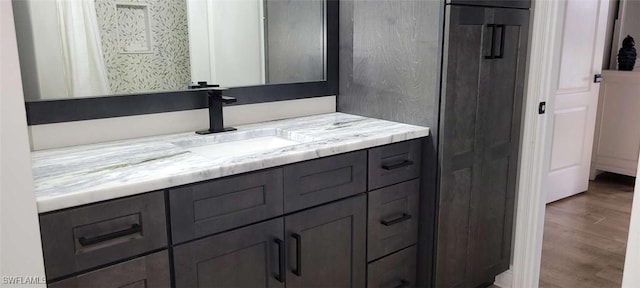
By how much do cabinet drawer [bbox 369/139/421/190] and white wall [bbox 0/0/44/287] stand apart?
1114 mm

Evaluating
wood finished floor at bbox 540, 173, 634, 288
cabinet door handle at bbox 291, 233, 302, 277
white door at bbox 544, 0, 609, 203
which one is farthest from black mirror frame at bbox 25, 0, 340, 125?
white door at bbox 544, 0, 609, 203

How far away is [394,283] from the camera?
2041mm

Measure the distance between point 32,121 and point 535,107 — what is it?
79.1 inches

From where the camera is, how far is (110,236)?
124 cm

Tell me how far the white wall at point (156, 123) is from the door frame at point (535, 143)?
0.95 metres

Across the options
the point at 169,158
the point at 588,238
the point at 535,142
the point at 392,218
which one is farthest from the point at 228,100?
the point at 588,238

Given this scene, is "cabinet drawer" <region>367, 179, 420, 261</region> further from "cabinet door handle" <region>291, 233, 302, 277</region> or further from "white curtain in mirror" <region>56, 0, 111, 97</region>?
"white curtain in mirror" <region>56, 0, 111, 97</region>

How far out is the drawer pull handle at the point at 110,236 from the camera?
1204 millimetres

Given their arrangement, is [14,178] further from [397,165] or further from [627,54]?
[627,54]

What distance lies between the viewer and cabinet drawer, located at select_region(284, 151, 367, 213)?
1.60m

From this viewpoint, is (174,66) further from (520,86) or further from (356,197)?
(520,86)

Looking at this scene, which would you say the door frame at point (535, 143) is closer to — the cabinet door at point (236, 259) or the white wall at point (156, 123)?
the white wall at point (156, 123)

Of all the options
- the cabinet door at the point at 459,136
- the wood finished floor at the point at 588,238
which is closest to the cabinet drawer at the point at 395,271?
the cabinet door at the point at 459,136

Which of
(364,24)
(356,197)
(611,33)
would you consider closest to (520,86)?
(364,24)
